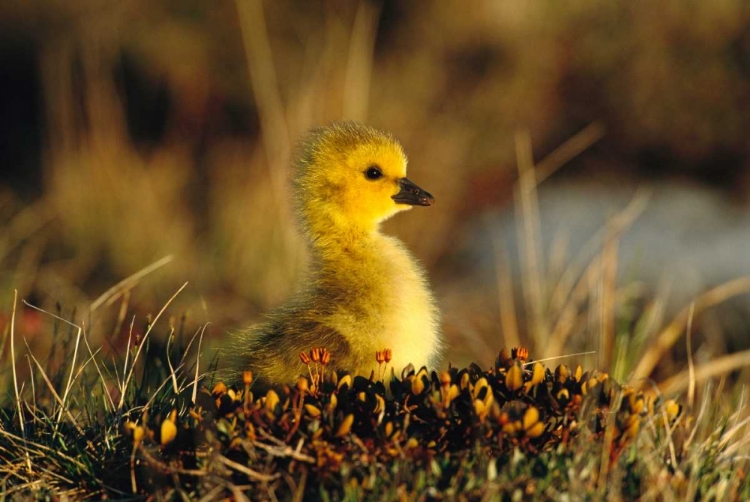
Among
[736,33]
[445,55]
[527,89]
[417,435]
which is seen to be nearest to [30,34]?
[445,55]

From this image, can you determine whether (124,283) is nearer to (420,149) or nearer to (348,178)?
(348,178)

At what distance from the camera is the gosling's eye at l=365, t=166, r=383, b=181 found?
415cm

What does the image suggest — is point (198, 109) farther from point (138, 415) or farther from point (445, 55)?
point (138, 415)

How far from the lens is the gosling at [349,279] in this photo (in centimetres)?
348

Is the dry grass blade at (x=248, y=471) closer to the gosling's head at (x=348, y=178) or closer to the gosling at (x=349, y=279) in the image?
the gosling at (x=349, y=279)

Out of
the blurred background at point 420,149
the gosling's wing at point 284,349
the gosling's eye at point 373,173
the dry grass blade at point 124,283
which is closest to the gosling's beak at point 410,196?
the gosling's eye at point 373,173

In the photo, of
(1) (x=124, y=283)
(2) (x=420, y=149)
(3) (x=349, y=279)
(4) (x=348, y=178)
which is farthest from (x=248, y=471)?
(2) (x=420, y=149)

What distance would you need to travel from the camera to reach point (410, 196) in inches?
168

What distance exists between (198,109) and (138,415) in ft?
31.8

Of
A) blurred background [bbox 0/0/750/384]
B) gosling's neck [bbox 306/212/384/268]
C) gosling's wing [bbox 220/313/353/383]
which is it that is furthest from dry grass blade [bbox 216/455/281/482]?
blurred background [bbox 0/0/750/384]

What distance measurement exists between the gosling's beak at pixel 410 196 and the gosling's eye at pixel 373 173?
121 millimetres

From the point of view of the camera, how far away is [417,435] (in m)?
2.99

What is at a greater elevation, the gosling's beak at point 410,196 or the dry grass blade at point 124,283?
the gosling's beak at point 410,196

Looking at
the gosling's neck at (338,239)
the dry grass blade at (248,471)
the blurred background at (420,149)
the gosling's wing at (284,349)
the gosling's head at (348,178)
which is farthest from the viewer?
the blurred background at (420,149)
